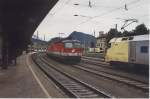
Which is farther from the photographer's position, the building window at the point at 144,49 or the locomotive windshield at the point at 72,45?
the locomotive windshield at the point at 72,45

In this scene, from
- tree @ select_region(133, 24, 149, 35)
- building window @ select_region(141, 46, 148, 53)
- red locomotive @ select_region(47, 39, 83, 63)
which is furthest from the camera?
tree @ select_region(133, 24, 149, 35)

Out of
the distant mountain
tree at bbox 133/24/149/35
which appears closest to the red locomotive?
tree at bbox 133/24/149/35

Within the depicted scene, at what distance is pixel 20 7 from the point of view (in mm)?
26047

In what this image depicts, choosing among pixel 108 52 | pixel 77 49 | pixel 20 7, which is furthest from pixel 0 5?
pixel 77 49

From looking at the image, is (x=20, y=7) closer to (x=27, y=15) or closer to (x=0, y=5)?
(x=0, y=5)

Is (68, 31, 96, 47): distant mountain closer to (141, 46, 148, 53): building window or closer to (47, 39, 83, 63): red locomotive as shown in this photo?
(47, 39, 83, 63): red locomotive

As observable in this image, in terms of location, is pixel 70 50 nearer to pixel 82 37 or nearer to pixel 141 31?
pixel 141 31

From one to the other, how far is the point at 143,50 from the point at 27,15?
31.8ft

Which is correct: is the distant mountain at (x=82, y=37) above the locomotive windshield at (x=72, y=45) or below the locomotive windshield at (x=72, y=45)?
above

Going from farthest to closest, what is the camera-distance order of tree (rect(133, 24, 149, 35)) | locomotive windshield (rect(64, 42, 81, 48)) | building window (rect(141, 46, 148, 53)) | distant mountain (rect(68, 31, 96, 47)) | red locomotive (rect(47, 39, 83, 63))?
distant mountain (rect(68, 31, 96, 47)) → tree (rect(133, 24, 149, 35)) → locomotive windshield (rect(64, 42, 81, 48)) → red locomotive (rect(47, 39, 83, 63)) → building window (rect(141, 46, 148, 53))

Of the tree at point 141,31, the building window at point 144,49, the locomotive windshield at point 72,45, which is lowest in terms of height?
the building window at point 144,49

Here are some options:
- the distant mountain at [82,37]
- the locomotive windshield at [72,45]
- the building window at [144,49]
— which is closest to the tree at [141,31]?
the locomotive windshield at [72,45]

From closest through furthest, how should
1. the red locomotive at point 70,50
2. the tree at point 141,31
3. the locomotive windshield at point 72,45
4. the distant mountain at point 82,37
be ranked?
the red locomotive at point 70,50, the locomotive windshield at point 72,45, the tree at point 141,31, the distant mountain at point 82,37

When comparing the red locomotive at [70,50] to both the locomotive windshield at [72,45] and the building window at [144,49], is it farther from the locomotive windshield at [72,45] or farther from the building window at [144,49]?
the building window at [144,49]
